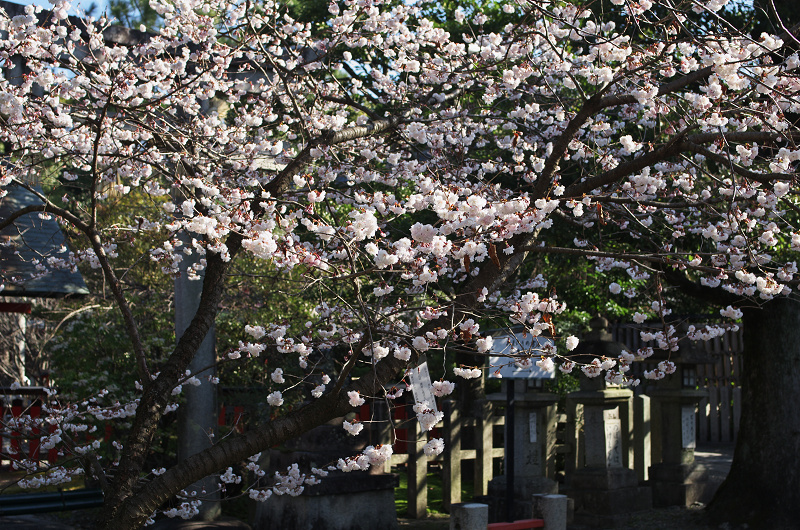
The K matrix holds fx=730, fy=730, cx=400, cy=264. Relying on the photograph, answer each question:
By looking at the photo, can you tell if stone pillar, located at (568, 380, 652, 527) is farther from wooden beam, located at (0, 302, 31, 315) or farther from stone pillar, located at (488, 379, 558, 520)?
wooden beam, located at (0, 302, 31, 315)

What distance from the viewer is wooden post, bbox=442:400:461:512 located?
330 inches

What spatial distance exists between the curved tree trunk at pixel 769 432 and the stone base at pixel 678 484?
1.04m

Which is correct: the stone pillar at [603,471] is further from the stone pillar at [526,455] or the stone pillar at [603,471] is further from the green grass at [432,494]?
the green grass at [432,494]

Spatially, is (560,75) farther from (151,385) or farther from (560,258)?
(151,385)

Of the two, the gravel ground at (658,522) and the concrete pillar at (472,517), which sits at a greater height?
the concrete pillar at (472,517)

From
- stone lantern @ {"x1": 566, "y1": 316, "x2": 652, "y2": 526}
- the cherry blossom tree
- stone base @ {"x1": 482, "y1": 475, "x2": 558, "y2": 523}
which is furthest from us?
stone lantern @ {"x1": 566, "y1": 316, "x2": 652, "y2": 526}

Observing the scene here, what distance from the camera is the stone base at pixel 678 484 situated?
872 centimetres

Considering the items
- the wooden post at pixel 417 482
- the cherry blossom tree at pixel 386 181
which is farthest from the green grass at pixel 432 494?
the cherry blossom tree at pixel 386 181

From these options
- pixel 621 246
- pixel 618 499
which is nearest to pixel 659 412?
pixel 618 499

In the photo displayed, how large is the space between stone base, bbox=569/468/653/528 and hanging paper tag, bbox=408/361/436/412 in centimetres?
489

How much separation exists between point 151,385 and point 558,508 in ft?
9.85

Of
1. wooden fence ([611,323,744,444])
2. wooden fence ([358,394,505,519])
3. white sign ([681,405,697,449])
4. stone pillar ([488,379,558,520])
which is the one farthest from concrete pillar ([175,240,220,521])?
wooden fence ([611,323,744,444])

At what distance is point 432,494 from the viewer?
990 centimetres

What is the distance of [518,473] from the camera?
7.67 metres
